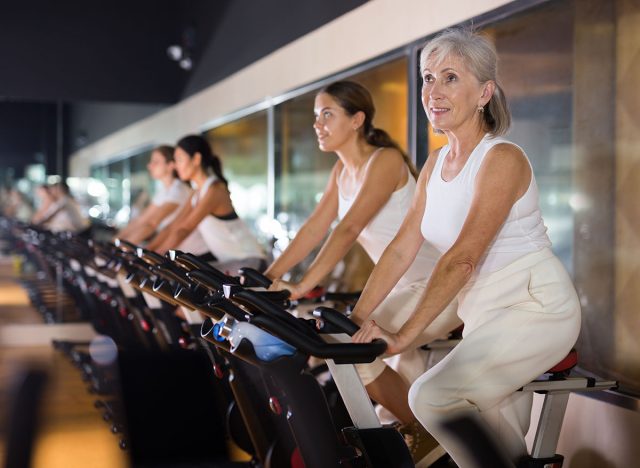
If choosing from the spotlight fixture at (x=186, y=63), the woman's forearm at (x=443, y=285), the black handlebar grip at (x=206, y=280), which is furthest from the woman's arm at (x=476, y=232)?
the spotlight fixture at (x=186, y=63)

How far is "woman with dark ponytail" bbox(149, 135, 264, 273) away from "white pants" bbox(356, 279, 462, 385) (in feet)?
4.95

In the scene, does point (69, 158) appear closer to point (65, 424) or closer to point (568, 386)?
point (65, 424)

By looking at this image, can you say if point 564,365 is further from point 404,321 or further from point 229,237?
point 229,237

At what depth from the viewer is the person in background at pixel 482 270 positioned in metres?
2.15

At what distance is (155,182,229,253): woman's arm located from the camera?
4.65m

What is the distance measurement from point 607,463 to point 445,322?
81 centimetres

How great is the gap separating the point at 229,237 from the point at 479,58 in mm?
2647

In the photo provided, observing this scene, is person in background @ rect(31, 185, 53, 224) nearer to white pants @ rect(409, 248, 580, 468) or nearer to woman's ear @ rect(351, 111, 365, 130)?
woman's ear @ rect(351, 111, 365, 130)

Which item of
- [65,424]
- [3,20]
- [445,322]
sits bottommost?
[65,424]

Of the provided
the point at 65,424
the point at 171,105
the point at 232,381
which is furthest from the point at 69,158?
the point at 232,381

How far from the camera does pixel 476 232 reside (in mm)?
2146

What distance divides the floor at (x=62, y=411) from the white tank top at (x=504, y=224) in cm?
99

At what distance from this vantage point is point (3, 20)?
348 inches

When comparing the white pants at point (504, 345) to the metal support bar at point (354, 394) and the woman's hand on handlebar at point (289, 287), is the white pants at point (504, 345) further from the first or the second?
the woman's hand on handlebar at point (289, 287)
